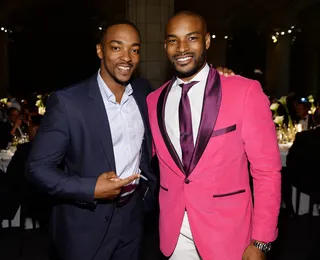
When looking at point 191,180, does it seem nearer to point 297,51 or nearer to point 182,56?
point 182,56

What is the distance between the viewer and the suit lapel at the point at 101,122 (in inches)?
80.7

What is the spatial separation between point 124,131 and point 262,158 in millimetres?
695

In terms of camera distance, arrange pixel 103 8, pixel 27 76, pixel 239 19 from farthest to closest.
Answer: pixel 27 76
pixel 239 19
pixel 103 8

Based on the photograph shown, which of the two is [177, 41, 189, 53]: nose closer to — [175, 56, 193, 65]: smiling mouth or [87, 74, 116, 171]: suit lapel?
[175, 56, 193, 65]: smiling mouth

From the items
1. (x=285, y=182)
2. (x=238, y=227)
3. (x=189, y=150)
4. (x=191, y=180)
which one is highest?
(x=189, y=150)

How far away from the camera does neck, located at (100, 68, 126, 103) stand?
2.21 meters

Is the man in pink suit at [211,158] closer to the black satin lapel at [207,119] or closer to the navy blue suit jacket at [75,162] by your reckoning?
the black satin lapel at [207,119]

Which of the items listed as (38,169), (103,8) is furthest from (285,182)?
(103,8)

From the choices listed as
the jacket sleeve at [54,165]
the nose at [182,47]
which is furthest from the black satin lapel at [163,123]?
the jacket sleeve at [54,165]

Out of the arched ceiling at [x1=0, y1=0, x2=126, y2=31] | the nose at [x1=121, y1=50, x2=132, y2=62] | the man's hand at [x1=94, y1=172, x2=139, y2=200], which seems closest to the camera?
the man's hand at [x1=94, y1=172, x2=139, y2=200]

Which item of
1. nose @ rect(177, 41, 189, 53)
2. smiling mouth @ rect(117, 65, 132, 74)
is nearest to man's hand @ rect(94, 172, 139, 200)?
smiling mouth @ rect(117, 65, 132, 74)

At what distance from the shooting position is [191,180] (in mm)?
2021

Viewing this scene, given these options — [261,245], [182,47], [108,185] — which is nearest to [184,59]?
[182,47]

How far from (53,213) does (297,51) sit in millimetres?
20437
